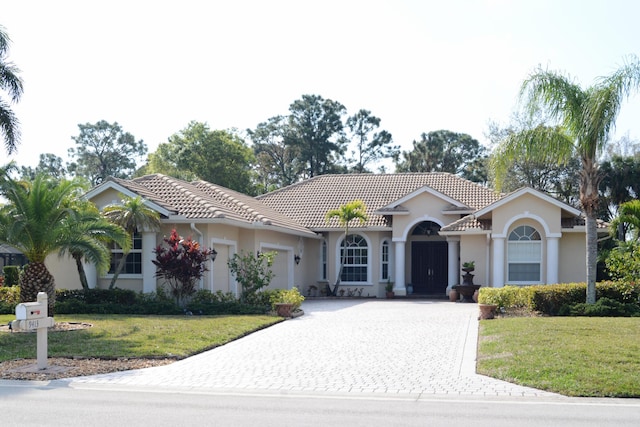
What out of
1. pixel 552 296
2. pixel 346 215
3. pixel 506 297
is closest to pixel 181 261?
pixel 346 215

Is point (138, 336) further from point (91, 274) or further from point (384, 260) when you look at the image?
point (384, 260)

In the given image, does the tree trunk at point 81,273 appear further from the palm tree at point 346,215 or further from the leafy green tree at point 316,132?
the leafy green tree at point 316,132

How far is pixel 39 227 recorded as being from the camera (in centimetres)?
1769

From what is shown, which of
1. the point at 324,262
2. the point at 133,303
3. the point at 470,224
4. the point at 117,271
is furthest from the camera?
the point at 324,262

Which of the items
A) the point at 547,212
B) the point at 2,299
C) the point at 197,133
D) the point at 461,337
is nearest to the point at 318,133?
the point at 197,133

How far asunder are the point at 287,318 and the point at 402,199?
1058 centimetres

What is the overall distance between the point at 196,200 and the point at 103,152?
51.2 metres

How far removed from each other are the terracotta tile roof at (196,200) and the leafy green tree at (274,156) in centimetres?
3238

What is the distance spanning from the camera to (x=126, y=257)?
2319cm

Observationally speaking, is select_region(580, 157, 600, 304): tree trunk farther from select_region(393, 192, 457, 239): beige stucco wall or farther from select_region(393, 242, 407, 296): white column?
select_region(393, 242, 407, 296): white column

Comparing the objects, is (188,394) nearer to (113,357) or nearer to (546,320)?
(113,357)

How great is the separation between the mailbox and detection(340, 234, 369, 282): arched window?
19.2 metres

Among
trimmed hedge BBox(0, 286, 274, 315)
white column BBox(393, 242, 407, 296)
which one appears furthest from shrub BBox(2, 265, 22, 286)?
white column BBox(393, 242, 407, 296)

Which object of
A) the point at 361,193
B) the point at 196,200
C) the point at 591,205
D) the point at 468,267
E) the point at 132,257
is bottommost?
the point at 468,267
